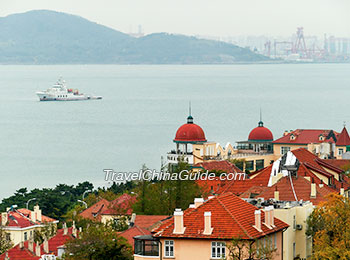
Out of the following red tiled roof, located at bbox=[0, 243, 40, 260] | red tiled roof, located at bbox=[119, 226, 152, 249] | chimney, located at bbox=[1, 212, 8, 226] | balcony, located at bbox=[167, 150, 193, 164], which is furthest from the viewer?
balcony, located at bbox=[167, 150, 193, 164]

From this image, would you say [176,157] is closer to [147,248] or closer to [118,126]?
[147,248]

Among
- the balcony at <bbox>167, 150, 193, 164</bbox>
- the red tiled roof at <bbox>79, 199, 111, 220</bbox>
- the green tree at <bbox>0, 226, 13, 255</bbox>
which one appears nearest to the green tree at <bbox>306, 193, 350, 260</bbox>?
the green tree at <bbox>0, 226, 13, 255</bbox>

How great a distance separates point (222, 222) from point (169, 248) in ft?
3.47

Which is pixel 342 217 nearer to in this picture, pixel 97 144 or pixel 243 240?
pixel 243 240

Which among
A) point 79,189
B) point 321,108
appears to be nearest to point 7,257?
point 79,189

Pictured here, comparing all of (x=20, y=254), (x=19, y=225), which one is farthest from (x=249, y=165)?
(x=20, y=254)

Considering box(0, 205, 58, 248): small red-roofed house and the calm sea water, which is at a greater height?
box(0, 205, 58, 248): small red-roofed house

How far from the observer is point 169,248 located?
19438mm

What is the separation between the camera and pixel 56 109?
595 ft

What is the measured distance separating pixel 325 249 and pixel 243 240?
2121 mm

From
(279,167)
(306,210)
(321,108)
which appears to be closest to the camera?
(306,210)

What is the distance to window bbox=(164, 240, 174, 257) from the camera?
764 inches

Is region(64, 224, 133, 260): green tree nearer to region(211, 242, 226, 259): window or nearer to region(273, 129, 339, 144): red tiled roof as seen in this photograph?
region(211, 242, 226, 259): window

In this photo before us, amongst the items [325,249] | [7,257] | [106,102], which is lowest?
[106,102]
